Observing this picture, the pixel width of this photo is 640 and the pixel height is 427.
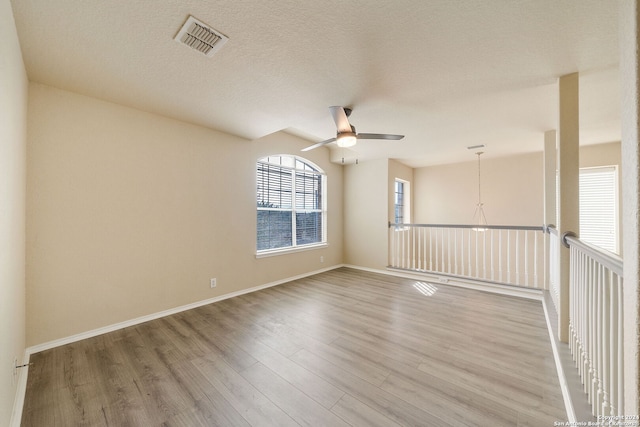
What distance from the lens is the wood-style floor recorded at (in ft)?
5.02

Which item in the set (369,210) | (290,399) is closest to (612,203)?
(369,210)

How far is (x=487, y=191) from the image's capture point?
5625 mm

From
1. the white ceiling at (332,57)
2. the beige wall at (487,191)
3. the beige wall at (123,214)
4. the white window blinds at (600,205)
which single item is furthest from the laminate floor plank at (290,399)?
the beige wall at (487,191)

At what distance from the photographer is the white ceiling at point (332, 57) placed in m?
1.51

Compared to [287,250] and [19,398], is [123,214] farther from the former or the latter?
[287,250]

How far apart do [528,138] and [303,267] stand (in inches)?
181

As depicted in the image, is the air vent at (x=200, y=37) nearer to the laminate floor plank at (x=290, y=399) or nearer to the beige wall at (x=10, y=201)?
the beige wall at (x=10, y=201)

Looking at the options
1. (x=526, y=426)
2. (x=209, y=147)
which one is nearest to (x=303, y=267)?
(x=209, y=147)

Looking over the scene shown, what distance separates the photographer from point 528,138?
13.2 ft

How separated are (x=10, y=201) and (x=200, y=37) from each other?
1.71 m

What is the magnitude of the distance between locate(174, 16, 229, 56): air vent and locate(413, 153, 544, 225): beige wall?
18.9 ft

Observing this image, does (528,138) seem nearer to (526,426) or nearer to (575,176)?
(575,176)

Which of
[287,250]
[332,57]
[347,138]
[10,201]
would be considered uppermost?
[332,57]

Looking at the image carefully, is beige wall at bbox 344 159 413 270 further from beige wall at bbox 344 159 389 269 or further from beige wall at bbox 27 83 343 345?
beige wall at bbox 27 83 343 345
